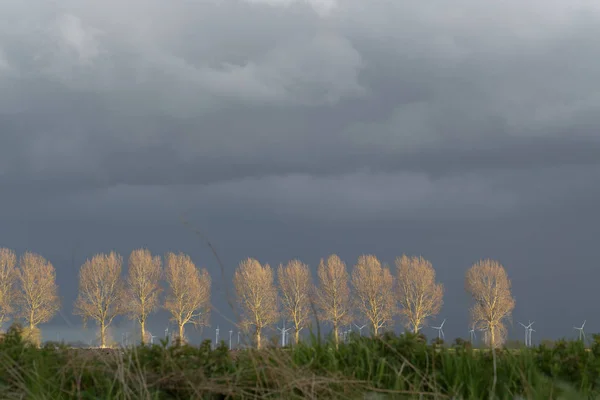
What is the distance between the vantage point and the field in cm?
578

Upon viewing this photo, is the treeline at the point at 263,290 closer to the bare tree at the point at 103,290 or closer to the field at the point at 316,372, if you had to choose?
the bare tree at the point at 103,290

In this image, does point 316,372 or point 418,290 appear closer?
point 316,372

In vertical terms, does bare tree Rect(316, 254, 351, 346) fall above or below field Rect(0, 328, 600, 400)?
above

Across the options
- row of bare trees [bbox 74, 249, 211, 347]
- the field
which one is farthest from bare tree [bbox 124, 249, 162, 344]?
the field

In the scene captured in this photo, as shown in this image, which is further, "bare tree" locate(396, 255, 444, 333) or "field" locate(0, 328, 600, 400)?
"bare tree" locate(396, 255, 444, 333)

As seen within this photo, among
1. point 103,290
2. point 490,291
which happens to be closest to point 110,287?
point 103,290

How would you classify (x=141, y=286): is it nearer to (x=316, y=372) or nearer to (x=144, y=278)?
(x=144, y=278)

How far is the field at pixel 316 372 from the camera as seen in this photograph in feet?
Result: 19.0

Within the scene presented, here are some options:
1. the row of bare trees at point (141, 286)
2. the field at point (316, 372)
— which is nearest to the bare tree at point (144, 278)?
the row of bare trees at point (141, 286)

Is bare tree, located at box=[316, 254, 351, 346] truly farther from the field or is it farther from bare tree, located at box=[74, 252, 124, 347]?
the field

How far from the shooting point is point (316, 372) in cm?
614

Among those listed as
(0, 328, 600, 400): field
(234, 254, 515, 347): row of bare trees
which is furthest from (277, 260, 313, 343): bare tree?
(0, 328, 600, 400): field

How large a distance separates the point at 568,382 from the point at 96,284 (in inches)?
2373

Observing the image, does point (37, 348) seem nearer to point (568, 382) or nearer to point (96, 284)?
point (568, 382)
